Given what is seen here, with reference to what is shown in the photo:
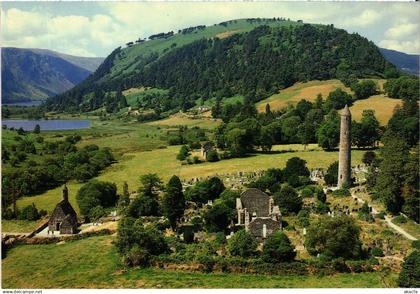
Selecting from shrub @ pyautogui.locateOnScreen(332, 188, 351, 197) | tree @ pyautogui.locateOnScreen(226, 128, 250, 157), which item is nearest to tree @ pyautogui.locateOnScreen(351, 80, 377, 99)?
tree @ pyautogui.locateOnScreen(226, 128, 250, 157)

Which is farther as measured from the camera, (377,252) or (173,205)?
(173,205)

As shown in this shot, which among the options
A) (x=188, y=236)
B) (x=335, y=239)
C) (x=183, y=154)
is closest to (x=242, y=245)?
(x=188, y=236)

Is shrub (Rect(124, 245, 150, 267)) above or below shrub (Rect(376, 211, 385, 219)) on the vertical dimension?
below

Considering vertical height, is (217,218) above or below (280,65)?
below

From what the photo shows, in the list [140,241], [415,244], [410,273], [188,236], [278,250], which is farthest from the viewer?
[188,236]

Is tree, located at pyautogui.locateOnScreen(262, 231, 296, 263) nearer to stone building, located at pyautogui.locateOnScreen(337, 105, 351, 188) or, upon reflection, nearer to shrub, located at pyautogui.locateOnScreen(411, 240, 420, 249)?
shrub, located at pyautogui.locateOnScreen(411, 240, 420, 249)

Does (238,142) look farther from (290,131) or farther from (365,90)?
(365,90)
